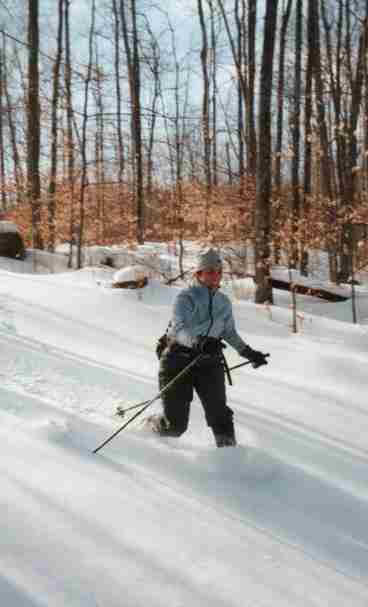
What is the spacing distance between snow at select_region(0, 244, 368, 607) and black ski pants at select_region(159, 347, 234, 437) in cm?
19

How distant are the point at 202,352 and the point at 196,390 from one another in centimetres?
41

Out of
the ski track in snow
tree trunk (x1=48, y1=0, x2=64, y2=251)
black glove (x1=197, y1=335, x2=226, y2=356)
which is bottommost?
the ski track in snow

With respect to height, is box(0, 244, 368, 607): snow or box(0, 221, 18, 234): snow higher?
box(0, 221, 18, 234): snow

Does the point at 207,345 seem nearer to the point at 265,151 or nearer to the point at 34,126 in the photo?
the point at 265,151

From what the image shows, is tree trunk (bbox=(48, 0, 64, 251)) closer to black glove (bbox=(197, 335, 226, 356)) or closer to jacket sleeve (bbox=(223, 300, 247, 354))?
jacket sleeve (bbox=(223, 300, 247, 354))

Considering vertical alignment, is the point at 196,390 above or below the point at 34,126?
below

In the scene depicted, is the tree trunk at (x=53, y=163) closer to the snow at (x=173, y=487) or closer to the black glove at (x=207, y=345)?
the snow at (x=173, y=487)

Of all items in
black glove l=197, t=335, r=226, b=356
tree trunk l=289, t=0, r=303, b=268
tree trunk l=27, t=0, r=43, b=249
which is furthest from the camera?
tree trunk l=27, t=0, r=43, b=249

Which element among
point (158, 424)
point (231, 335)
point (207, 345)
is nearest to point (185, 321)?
point (207, 345)

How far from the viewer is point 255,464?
3.26m

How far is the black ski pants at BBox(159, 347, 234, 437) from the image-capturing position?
3.42 meters

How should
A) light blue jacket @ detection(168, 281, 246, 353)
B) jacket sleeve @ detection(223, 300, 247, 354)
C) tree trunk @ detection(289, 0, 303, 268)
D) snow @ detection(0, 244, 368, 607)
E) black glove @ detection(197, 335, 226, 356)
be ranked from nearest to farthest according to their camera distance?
1. snow @ detection(0, 244, 368, 607)
2. black glove @ detection(197, 335, 226, 356)
3. light blue jacket @ detection(168, 281, 246, 353)
4. jacket sleeve @ detection(223, 300, 247, 354)
5. tree trunk @ detection(289, 0, 303, 268)

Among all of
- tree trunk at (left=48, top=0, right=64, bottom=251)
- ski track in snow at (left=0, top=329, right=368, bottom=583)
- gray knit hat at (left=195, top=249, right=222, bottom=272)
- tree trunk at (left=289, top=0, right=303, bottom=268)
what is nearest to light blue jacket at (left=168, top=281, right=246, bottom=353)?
gray knit hat at (left=195, top=249, right=222, bottom=272)

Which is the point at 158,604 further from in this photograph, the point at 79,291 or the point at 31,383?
the point at 79,291
